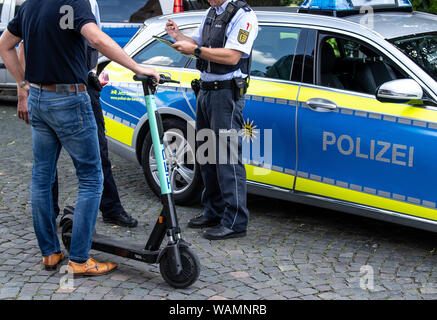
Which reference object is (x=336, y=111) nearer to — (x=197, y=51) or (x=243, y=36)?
(x=243, y=36)

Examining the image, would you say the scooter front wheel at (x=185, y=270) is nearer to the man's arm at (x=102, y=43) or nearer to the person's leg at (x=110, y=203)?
the man's arm at (x=102, y=43)

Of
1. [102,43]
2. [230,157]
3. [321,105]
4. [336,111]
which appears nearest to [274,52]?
[321,105]

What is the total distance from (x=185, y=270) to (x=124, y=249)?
0.46 meters

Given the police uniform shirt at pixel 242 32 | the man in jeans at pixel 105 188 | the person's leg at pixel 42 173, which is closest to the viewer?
the person's leg at pixel 42 173

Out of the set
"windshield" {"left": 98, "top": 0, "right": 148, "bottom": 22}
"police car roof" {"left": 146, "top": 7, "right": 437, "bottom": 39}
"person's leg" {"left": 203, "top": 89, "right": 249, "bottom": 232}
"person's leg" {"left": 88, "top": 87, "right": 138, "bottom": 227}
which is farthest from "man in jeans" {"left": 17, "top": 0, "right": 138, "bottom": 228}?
"windshield" {"left": 98, "top": 0, "right": 148, "bottom": 22}

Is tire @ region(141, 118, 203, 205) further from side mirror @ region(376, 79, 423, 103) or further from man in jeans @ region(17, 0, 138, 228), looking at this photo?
side mirror @ region(376, 79, 423, 103)

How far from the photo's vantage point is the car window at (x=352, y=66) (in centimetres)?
494

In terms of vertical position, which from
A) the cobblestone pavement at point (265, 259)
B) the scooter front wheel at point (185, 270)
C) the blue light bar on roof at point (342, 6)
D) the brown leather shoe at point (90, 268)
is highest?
the blue light bar on roof at point (342, 6)

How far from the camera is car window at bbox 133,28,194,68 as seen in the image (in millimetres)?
5945

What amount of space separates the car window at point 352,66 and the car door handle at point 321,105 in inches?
6.9

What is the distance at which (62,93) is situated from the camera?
4.11 m

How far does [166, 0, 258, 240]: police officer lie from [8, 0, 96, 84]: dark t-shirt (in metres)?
1.03

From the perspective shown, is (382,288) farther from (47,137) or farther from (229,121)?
(47,137)

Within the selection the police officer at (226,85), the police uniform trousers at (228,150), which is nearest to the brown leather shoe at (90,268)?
the police officer at (226,85)
